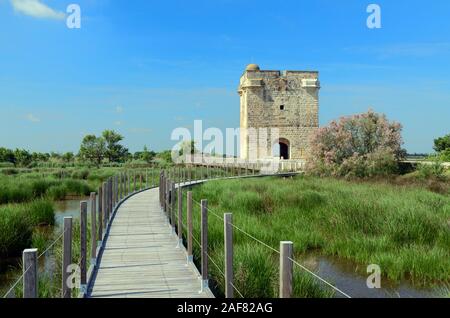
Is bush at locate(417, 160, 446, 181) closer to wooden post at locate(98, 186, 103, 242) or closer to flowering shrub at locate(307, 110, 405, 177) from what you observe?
flowering shrub at locate(307, 110, 405, 177)

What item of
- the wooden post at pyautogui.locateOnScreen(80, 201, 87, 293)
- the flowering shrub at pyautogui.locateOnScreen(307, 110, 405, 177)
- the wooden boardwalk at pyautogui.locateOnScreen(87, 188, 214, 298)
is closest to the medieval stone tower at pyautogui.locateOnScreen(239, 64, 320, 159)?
the flowering shrub at pyautogui.locateOnScreen(307, 110, 405, 177)

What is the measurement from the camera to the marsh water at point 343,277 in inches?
260

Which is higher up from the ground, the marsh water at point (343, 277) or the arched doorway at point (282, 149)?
the arched doorway at point (282, 149)

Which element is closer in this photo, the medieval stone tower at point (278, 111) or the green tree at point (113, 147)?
the medieval stone tower at point (278, 111)

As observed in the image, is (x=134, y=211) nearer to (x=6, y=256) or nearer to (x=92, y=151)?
(x=6, y=256)

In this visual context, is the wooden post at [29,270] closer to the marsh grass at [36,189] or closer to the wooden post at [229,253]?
the wooden post at [229,253]

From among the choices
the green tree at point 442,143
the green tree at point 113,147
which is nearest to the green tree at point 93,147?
the green tree at point 113,147

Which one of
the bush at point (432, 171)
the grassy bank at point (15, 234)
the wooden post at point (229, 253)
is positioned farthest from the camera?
the bush at point (432, 171)


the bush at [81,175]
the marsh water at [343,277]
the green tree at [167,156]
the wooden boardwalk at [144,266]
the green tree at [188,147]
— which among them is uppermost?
the green tree at [188,147]

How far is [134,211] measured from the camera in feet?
42.4

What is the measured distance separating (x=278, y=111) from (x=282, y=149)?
401 cm

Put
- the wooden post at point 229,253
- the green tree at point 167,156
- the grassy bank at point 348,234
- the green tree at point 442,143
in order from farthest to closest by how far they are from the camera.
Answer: the green tree at point 167,156, the green tree at point 442,143, the grassy bank at point 348,234, the wooden post at point 229,253

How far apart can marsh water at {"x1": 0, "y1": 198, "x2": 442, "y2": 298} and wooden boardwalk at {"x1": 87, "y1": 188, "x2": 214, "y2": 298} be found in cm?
133
